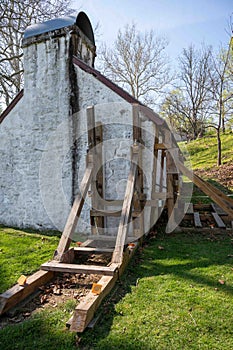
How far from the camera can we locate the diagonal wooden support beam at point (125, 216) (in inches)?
155

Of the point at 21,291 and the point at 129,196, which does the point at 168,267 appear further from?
the point at 21,291

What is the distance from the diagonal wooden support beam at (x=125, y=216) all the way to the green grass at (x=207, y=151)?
12.5 metres

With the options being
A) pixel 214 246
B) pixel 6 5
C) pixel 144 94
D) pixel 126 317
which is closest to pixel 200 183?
pixel 214 246

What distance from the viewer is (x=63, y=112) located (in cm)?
625

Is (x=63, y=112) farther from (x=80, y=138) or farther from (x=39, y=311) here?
(x=39, y=311)

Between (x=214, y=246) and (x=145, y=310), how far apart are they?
8.39 feet

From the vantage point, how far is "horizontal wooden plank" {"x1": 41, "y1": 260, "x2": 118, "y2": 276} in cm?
354

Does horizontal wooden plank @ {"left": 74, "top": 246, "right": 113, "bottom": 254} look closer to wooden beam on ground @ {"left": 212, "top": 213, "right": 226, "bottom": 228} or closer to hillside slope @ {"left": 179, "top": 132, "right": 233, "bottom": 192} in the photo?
wooden beam on ground @ {"left": 212, "top": 213, "right": 226, "bottom": 228}

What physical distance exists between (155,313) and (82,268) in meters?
1.16

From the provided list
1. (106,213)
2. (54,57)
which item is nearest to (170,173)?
(106,213)

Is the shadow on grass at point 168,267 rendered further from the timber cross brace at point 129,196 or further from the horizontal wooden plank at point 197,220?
the horizontal wooden plank at point 197,220

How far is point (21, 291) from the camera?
318 cm

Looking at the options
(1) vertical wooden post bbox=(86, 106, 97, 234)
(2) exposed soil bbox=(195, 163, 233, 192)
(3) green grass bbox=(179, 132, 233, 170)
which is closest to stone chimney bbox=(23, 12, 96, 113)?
(1) vertical wooden post bbox=(86, 106, 97, 234)

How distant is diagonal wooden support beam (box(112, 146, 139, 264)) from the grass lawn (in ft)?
0.98
